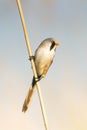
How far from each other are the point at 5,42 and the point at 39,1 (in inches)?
10.8

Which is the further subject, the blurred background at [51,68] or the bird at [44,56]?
the blurred background at [51,68]

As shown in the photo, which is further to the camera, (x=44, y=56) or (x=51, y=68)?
(x=51, y=68)

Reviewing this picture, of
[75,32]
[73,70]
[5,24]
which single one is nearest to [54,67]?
[73,70]

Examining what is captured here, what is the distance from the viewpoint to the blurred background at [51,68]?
1472 millimetres

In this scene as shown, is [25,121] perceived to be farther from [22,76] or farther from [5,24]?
[5,24]

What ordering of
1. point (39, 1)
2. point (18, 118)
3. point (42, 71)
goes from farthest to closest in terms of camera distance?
point (39, 1) → point (18, 118) → point (42, 71)

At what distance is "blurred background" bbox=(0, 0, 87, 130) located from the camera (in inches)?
57.9

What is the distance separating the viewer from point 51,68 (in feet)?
5.00

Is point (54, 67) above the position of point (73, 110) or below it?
above

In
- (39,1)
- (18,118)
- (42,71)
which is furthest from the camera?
(39,1)

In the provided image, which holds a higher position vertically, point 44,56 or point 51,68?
point 44,56

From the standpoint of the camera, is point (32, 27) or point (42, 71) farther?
point (32, 27)

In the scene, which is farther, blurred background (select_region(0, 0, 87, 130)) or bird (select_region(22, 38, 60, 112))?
blurred background (select_region(0, 0, 87, 130))

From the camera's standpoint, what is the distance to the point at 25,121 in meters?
1.47
